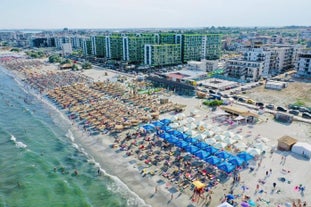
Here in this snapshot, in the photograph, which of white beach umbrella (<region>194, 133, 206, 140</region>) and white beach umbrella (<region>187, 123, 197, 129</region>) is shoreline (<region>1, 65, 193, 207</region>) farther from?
white beach umbrella (<region>187, 123, 197, 129</region>)

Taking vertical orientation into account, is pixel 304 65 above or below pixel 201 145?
above

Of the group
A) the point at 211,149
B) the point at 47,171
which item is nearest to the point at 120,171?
the point at 47,171

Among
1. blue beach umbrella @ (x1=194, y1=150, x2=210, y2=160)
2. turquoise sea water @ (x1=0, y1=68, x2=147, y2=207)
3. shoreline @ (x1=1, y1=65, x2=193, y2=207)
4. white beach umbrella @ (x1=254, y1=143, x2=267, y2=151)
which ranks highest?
white beach umbrella @ (x1=254, y1=143, x2=267, y2=151)

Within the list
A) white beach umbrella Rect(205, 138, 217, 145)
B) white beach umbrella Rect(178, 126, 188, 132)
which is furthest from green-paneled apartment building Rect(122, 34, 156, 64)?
white beach umbrella Rect(205, 138, 217, 145)

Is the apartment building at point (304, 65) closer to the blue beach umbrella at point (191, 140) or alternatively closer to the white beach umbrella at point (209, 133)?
the white beach umbrella at point (209, 133)

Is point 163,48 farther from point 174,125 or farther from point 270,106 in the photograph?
point 174,125

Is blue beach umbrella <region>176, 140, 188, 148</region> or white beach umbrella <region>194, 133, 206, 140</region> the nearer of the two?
blue beach umbrella <region>176, 140, 188, 148</region>

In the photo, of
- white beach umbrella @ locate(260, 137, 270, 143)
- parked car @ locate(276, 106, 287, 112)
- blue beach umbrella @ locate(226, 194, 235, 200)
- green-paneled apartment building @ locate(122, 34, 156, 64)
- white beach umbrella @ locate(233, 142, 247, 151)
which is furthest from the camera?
green-paneled apartment building @ locate(122, 34, 156, 64)

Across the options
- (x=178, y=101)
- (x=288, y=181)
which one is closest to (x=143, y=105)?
(x=178, y=101)
